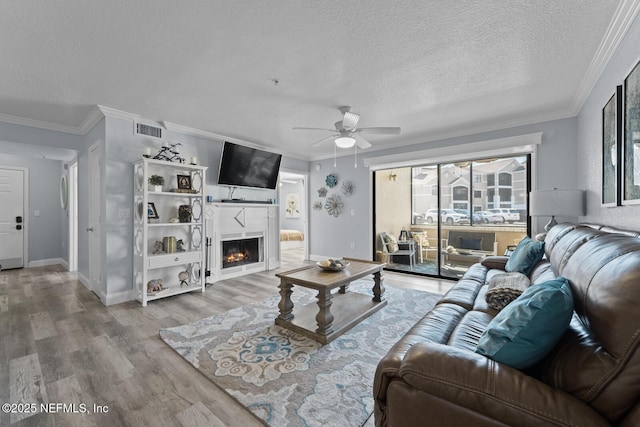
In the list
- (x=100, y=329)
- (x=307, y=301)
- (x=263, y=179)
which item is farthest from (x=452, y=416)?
(x=263, y=179)

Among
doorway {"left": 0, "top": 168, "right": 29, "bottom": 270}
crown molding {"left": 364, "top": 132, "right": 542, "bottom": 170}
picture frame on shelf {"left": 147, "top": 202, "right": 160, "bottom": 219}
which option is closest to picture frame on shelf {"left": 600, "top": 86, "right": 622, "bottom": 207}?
crown molding {"left": 364, "top": 132, "right": 542, "bottom": 170}

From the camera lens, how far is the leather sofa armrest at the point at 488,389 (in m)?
0.84

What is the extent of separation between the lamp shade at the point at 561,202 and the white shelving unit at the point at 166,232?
4.29m

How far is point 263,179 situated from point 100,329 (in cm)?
324

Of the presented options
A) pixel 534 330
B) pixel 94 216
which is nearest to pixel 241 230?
pixel 94 216

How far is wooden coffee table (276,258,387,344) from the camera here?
2.48 meters

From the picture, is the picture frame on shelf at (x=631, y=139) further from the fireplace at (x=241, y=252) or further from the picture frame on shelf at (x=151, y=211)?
the fireplace at (x=241, y=252)

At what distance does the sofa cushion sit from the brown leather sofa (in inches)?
26.9

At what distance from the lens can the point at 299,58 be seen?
228cm

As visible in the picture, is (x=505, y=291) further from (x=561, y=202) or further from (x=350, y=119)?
(x=350, y=119)

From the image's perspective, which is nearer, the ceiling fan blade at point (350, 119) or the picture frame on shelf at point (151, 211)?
the ceiling fan blade at point (350, 119)

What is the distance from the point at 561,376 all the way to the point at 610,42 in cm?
246

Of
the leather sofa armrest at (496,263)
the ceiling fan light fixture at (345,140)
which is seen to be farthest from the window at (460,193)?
the ceiling fan light fixture at (345,140)

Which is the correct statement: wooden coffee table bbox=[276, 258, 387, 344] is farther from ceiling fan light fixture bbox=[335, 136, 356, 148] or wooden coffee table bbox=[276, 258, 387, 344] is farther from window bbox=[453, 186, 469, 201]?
window bbox=[453, 186, 469, 201]
